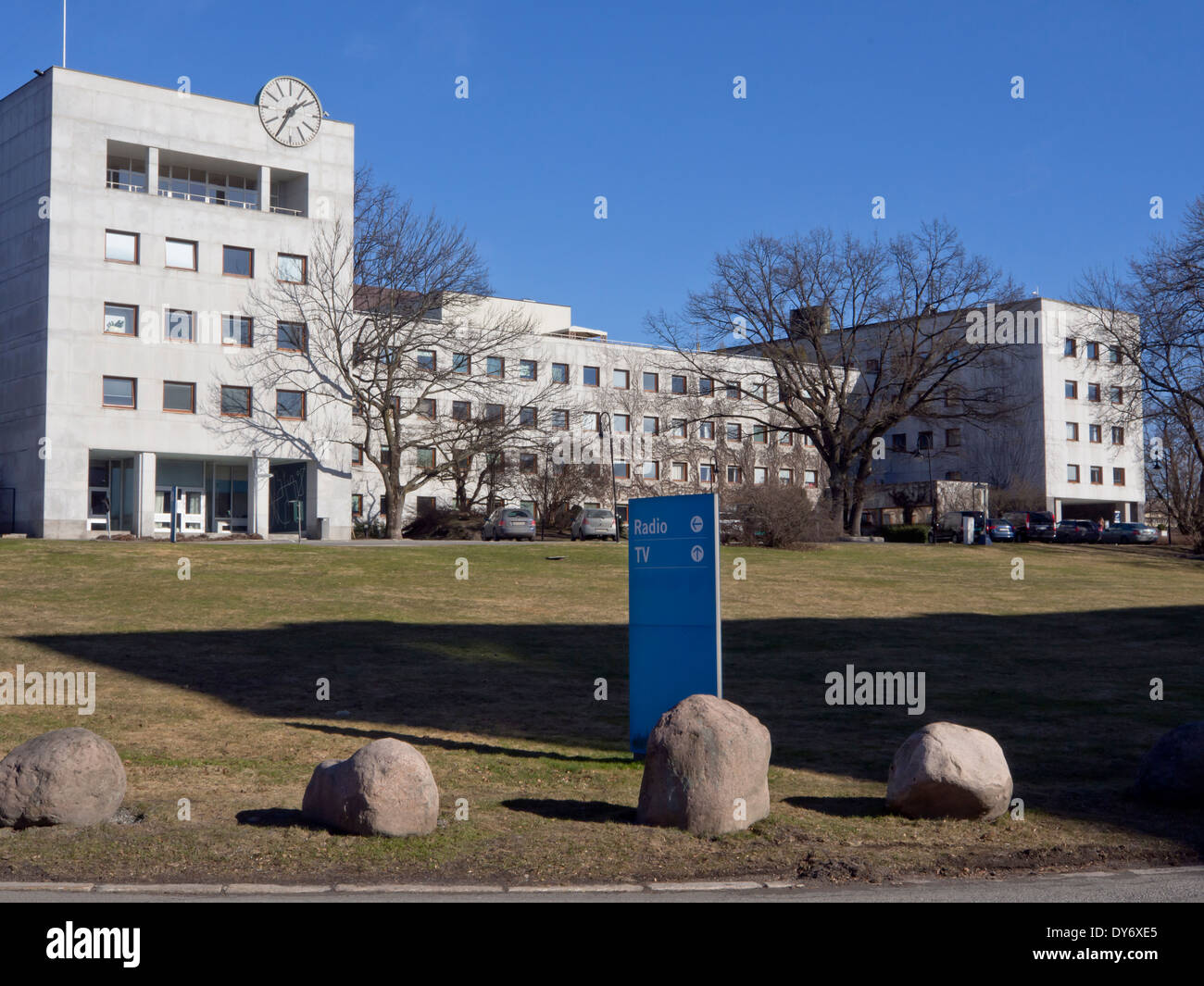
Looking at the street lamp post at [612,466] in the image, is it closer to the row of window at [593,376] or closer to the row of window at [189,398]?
the row of window at [593,376]

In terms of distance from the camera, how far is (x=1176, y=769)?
31.0ft

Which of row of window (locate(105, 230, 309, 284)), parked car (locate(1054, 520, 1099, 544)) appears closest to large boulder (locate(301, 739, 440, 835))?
row of window (locate(105, 230, 309, 284))

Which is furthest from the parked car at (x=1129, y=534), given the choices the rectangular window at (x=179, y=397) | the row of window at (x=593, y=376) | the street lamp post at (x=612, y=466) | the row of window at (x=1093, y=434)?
the rectangular window at (x=179, y=397)

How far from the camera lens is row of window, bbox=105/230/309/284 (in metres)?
48.1

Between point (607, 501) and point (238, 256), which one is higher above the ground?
point (238, 256)

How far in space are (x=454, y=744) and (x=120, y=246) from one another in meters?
42.1

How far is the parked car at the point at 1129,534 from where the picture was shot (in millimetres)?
71562

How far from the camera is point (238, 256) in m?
51.4

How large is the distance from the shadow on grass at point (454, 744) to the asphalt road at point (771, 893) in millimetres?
4284

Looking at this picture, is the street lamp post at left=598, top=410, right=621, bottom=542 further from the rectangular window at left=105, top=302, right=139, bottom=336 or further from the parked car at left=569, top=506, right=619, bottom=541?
the rectangular window at left=105, top=302, right=139, bottom=336
